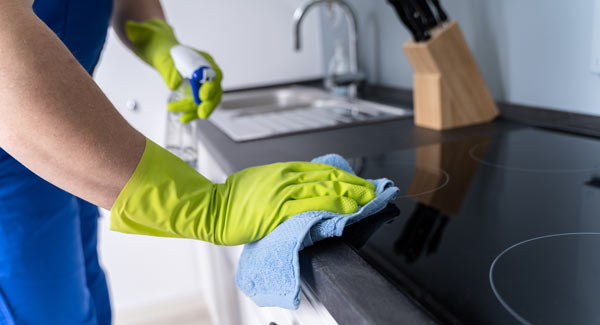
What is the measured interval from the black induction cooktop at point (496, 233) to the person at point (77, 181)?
10cm

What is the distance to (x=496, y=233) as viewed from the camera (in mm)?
568

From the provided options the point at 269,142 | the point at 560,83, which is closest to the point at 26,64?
the point at 269,142

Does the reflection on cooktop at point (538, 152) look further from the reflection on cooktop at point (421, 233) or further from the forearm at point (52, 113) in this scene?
the forearm at point (52, 113)

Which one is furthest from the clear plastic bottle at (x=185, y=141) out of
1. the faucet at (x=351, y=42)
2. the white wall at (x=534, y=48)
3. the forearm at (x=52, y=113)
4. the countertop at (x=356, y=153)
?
the forearm at (x=52, y=113)

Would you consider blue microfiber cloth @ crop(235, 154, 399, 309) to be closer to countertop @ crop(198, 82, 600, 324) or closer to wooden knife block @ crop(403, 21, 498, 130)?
countertop @ crop(198, 82, 600, 324)

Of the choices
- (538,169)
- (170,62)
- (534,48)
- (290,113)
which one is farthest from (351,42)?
(538,169)

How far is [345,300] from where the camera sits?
1.40 feet

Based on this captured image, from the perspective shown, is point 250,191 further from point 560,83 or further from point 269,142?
point 560,83

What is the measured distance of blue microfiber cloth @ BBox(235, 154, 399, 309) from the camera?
1.66 ft

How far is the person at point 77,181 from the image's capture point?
47 centimetres

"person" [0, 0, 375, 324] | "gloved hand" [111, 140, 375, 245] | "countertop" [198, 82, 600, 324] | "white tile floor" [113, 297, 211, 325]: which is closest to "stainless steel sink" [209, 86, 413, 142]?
"countertop" [198, 82, 600, 324]

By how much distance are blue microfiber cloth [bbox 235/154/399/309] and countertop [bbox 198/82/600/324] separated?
0.02 meters

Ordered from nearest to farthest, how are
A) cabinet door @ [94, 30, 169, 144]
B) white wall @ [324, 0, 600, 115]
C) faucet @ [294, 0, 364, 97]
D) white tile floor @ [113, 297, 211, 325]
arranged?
white wall @ [324, 0, 600, 115] < faucet @ [294, 0, 364, 97] < cabinet door @ [94, 30, 169, 144] < white tile floor @ [113, 297, 211, 325]

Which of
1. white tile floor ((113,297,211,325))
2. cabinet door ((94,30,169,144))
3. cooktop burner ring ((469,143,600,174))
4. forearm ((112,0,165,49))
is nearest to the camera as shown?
cooktop burner ring ((469,143,600,174))
